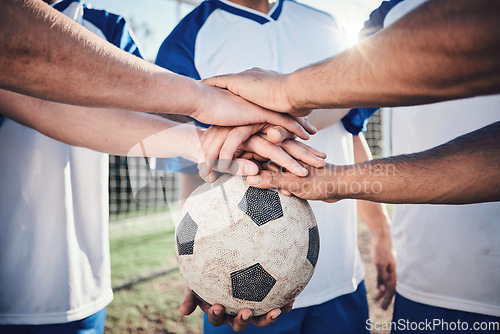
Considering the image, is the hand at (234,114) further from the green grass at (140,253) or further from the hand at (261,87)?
the green grass at (140,253)

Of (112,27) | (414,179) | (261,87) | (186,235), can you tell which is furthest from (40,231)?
(414,179)

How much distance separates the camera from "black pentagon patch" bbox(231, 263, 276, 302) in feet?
4.42

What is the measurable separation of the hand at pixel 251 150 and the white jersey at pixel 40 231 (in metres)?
0.96

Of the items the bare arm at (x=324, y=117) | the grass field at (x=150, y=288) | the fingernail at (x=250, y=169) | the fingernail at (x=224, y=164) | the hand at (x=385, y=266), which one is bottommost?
the grass field at (x=150, y=288)

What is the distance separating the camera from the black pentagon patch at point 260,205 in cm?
139

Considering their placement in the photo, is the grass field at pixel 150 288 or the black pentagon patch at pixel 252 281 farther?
the grass field at pixel 150 288

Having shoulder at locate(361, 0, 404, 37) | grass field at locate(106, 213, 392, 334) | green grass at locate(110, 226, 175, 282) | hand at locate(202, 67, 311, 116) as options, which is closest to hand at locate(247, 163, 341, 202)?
hand at locate(202, 67, 311, 116)

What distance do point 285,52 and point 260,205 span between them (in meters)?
1.04

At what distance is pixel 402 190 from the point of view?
149 centimetres

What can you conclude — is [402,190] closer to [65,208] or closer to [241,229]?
[241,229]

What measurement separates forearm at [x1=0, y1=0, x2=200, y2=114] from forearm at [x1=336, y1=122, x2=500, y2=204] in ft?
3.02

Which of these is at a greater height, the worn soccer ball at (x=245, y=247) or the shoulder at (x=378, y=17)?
the shoulder at (x=378, y=17)

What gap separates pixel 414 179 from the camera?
1485mm

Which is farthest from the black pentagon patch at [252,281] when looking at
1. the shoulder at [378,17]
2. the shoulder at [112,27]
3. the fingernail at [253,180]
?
the shoulder at [378,17]
